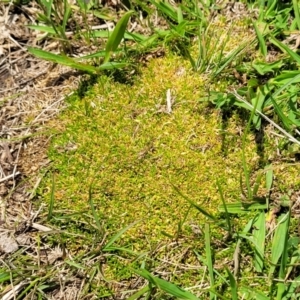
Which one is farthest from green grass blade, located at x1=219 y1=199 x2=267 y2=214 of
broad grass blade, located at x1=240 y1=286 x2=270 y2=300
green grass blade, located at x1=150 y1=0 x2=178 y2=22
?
green grass blade, located at x1=150 y1=0 x2=178 y2=22

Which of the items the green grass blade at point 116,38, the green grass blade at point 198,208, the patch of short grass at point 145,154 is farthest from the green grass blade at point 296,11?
the green grass blade at point 198,208

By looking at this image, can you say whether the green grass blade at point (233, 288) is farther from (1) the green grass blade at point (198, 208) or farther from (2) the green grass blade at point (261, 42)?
(2) the green grass blade at point (261, 42)

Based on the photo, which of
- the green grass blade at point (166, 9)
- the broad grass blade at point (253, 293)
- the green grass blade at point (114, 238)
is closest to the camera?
the broad grass blade at point (253, 293)

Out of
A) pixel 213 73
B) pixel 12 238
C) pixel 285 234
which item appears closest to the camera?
pixel 285 234

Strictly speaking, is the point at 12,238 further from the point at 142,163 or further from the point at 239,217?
the point at 239,217

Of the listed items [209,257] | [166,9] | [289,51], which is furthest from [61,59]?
[209,257]


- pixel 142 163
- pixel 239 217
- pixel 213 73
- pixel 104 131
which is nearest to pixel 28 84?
pixel 104 131
